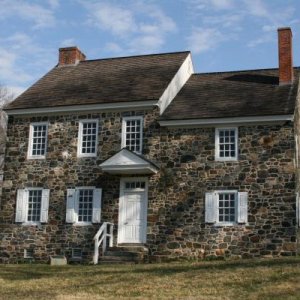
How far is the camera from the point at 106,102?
20.9m

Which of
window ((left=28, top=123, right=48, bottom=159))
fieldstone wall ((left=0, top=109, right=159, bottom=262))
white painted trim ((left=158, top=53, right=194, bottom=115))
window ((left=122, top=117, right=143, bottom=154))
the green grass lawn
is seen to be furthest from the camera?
window ((left=28, top=123, right=48, bottom=159))

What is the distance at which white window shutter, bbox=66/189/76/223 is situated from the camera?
20.6 metres

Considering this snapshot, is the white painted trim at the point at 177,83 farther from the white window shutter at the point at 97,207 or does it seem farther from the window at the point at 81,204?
the window at the point at 81,204

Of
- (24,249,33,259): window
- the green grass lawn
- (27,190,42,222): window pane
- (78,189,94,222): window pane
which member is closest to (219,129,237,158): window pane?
the green grass lawn

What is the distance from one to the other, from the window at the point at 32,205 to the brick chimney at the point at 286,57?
1005 centimetres

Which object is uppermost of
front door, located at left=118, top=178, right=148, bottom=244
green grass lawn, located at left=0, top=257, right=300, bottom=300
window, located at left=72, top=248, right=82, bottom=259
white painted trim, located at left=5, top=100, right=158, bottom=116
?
white painted trim, located at left=5, top=100, right=158, bottom=116

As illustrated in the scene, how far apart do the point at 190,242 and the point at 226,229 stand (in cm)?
132

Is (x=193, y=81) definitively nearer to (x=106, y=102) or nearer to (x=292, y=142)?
(x=106, y=102)

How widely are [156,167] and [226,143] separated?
8.62ft

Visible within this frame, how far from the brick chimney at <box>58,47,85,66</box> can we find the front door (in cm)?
774

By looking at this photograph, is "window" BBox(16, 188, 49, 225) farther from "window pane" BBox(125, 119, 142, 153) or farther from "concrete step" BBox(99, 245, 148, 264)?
"window pane" BBox(125, 119, 142, 153)

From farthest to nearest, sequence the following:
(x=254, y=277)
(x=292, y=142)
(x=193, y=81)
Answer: (x=193, y=81), (x=292, y=142), (x=254, y=277)

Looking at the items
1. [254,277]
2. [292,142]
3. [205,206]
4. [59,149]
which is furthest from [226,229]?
[59,149]

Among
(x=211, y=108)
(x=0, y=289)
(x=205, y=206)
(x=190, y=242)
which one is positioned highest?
(x=211, y=108)
